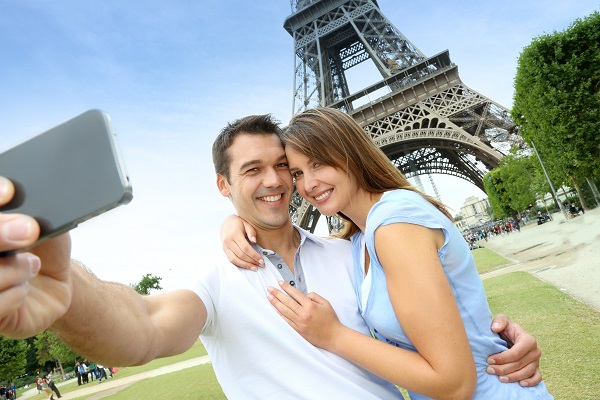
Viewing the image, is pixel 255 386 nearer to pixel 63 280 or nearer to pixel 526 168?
pixel 63 280

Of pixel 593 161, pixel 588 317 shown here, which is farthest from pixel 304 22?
pixel 588 317

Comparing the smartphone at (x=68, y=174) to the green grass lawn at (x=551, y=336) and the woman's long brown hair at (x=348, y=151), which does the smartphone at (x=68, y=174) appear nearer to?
the woman's long brown hair at (x=348, y=151)

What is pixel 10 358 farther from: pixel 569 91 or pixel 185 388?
pixel 569 91

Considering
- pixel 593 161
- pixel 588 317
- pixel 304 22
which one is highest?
pixel 304 22

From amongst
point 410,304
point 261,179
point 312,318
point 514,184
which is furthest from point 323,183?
point 514,184

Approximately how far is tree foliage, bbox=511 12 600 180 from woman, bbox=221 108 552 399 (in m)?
19.9

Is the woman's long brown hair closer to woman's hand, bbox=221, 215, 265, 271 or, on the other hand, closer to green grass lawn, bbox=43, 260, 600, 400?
woman's hand, bbox=221, 215, 265, 271

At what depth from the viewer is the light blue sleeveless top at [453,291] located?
1.77 m

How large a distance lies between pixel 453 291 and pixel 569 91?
2072 centimetres

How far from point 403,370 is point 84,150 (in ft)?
4.72

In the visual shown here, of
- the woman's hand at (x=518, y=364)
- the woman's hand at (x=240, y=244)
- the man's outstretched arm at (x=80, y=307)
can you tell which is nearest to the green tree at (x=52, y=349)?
the woman's hand at (x=240, y=244)

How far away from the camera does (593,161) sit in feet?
63.3

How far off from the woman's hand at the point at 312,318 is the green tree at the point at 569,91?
20.3 metres

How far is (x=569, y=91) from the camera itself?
1850cm
